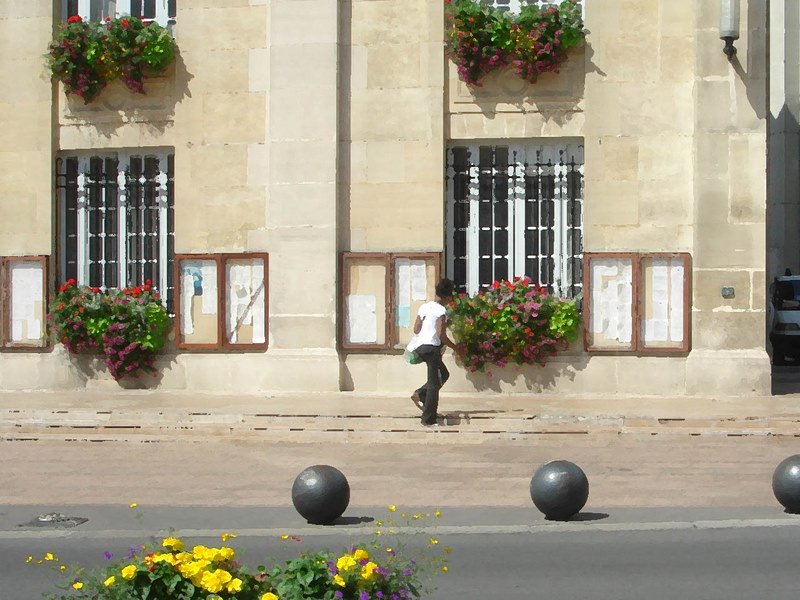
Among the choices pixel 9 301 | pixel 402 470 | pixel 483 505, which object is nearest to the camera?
pixel 483 505

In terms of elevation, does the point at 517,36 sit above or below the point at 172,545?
above

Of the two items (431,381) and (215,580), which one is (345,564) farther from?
(431,381)

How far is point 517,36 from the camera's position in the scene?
2027 cm

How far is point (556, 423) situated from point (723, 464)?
3.00 meters

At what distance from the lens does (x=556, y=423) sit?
17109 mm

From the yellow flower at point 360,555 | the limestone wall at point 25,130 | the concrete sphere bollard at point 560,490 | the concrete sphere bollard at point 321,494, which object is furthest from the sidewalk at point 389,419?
the yellow flower at point 360,555

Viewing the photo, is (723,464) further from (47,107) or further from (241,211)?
(47,107)

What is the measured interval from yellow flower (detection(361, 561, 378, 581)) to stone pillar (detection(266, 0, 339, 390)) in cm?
1487

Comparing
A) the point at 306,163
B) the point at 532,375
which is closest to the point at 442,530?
the point at 532,375

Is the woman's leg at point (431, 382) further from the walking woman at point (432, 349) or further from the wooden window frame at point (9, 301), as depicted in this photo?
the wooden window frame at point (9, 301)

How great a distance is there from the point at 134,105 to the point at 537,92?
18.9 feet

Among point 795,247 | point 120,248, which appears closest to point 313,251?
point 120,248

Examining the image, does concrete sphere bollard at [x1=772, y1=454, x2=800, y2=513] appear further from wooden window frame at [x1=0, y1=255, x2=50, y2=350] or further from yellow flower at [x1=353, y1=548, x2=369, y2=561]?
wooden window frame at [x1=0, y1=255, x2=50, y2=350]

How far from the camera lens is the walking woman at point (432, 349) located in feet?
55.9
